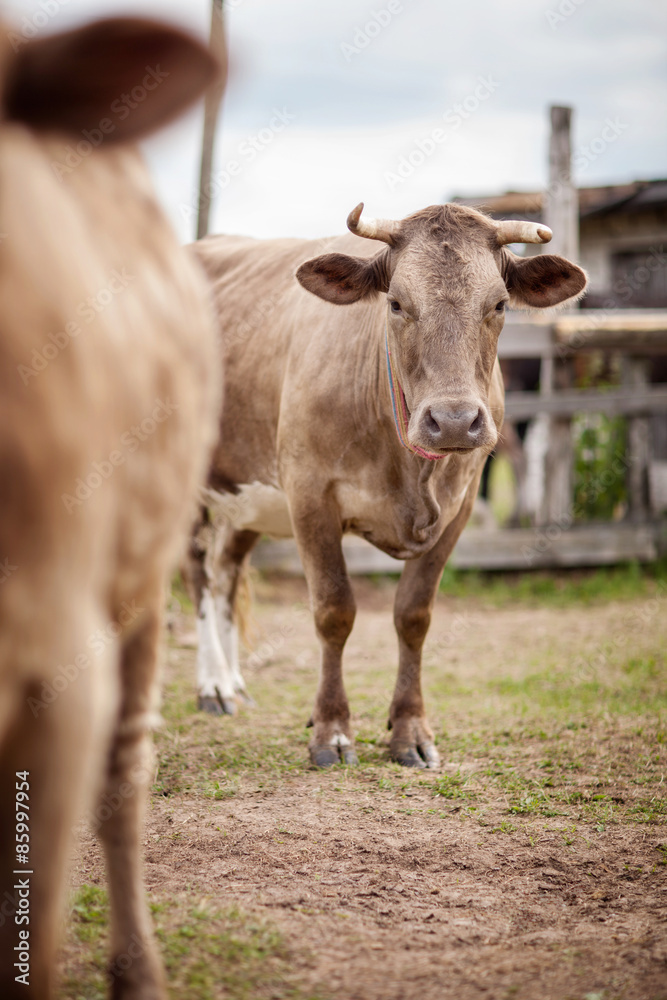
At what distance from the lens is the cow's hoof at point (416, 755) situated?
3.93m

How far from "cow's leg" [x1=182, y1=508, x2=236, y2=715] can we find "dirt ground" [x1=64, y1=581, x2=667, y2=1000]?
0.49 feet

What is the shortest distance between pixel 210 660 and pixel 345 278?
2.32 m

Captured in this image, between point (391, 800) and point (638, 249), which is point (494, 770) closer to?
point (391, 800)

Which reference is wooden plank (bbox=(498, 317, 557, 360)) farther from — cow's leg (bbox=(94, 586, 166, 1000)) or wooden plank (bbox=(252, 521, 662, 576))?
cow's leg (bbox=(94, 586, 166, 1000))

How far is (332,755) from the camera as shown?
12.9 feet

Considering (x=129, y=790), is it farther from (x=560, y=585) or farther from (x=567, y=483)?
(x=567, y=483)

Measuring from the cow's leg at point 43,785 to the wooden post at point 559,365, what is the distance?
7994mm

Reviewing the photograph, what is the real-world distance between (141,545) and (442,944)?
1393 mm

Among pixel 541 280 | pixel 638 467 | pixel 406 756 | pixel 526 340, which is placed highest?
pixel 541 280

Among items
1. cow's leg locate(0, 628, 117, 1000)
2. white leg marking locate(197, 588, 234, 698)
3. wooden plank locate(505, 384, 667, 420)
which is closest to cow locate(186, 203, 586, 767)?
white leg marking locate(197, 588, 234, 698)

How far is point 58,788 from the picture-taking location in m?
1.52

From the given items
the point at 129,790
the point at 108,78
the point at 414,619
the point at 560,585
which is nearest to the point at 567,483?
the point at 560,585

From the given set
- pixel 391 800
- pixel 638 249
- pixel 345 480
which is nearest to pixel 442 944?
pixel 391 800

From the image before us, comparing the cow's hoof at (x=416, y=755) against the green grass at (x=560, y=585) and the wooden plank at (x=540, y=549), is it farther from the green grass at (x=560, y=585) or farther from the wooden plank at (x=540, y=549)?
the wooden plank at (x=540, y=549)
